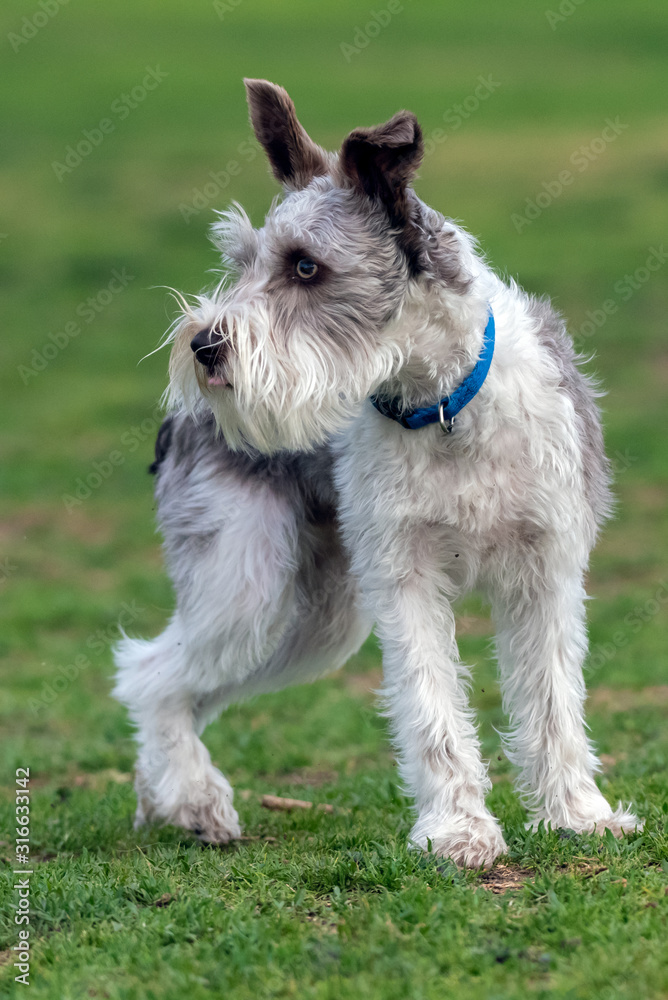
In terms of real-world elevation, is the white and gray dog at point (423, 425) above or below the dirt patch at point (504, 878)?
above

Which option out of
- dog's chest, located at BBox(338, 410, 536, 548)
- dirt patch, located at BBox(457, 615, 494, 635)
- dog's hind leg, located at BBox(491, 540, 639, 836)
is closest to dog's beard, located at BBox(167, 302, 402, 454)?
dog's chest, located at BBox(338, 410, 536, 548)

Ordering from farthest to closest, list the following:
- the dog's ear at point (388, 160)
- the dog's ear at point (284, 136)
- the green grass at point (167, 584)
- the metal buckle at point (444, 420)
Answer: the dog's ear at point (284, 136)
the metal buckle at point (444, 420)
the dog's ear at point (388, 160)
the green grass at point (167, 584)

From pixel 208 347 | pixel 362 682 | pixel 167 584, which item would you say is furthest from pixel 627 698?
pixel 208 347

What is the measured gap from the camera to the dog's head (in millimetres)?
4621

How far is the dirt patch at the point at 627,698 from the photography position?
8.27 meters

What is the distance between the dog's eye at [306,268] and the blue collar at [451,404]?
0.58 m

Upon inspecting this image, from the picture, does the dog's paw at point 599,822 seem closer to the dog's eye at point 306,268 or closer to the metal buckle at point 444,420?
the metal buckle at point 444,420

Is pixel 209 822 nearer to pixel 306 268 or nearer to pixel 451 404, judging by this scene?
pixel 451 404

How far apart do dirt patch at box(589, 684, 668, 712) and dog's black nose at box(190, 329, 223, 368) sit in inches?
181

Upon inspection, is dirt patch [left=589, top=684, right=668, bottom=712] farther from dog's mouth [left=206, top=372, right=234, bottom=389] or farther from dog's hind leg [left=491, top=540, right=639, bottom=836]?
dog's mouth [left=206, top=372, right=234, bottom=389]

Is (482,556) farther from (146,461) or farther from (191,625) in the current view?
(146,461)

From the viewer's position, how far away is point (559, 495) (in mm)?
4836

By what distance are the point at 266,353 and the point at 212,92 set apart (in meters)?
29.4

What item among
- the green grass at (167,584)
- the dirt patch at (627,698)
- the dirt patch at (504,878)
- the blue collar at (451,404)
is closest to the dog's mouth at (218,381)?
the blue collar at (451,404)
